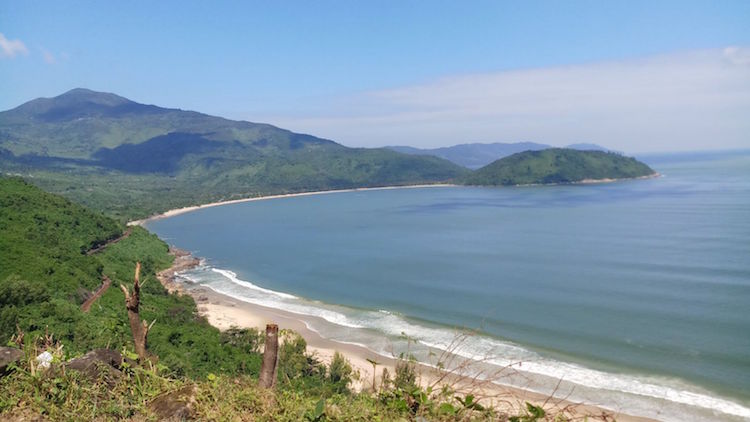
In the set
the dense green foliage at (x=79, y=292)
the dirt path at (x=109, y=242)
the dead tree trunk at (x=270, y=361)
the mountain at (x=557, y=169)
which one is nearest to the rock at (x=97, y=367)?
the dense green foliage at (x=79, y=292)

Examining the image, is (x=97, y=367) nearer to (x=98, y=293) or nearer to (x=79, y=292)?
(x=79, y=292)

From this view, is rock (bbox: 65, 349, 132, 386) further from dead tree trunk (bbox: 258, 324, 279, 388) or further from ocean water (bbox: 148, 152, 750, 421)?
ocean water (bbox: 148, 152, 750, 421)

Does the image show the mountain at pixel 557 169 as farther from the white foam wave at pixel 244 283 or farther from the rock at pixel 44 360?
the rock at pixel 44 360

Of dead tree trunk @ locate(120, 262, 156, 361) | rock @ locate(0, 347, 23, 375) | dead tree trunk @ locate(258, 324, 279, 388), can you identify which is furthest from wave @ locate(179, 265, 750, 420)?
rock @ locate(0, 347, 23, 375)

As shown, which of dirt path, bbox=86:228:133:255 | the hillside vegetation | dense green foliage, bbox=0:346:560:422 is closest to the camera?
dense green foliage, bbox=0:346:560:422

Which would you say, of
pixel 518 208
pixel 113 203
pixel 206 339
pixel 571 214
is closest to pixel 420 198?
pixel 518 208

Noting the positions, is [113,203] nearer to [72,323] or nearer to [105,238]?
[105,238]
